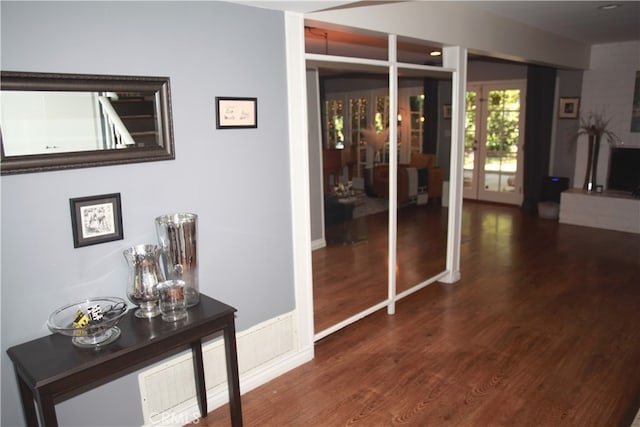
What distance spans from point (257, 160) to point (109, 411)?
147 centimetres

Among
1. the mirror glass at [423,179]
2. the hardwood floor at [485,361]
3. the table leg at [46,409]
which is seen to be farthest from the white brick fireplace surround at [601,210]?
the table leg at [46,409]

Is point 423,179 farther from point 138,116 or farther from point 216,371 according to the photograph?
point 138,116

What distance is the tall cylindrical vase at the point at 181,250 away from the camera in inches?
84.5

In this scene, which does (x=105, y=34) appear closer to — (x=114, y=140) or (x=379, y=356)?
(x=114, y=140)

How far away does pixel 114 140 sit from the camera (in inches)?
80.1

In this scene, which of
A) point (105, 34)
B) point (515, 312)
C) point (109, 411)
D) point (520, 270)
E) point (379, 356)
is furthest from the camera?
point (520, 270)

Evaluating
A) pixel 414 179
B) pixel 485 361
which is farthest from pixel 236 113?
pixel 485 361

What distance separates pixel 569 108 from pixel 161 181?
6976 millimetres

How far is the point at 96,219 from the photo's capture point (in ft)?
6.60

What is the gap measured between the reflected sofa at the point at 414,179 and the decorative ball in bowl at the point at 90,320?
212 centimetres

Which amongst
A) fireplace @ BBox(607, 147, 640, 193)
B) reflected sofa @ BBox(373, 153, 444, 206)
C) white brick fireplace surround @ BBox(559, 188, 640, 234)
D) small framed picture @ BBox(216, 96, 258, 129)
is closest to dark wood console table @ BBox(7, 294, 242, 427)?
small framed picture @ BBox(216, 96, 258, 129)

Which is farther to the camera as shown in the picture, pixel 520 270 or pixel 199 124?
pixel 520 270

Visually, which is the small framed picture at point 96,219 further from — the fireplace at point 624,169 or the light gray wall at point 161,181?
the fireplace at point 624,169

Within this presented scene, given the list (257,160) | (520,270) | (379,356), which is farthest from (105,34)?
(520,270)
